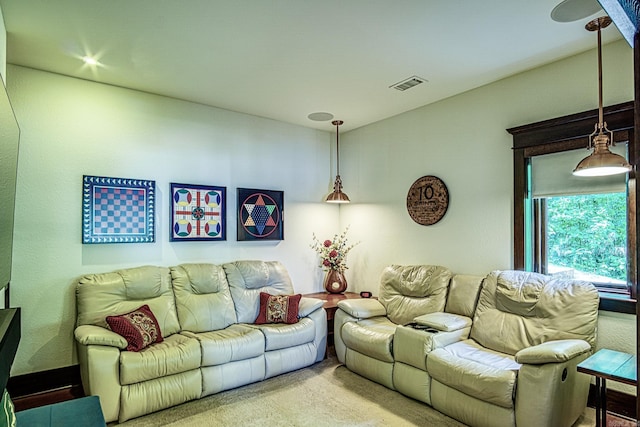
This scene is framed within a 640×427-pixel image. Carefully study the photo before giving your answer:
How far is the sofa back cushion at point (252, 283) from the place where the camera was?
3932mm

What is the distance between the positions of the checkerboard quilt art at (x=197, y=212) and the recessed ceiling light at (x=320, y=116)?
1.41 metres

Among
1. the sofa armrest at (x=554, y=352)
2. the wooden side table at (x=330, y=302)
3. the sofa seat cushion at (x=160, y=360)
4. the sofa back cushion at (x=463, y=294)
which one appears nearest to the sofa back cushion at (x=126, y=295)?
the sofa seat cushion at (x=160, y=360)

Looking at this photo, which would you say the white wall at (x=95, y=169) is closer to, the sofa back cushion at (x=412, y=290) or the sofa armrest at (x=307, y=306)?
the sofa armrest at (x=307, y=306)

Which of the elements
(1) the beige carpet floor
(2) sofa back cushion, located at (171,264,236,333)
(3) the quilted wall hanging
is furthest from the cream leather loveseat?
(3) the quilted wall hanging

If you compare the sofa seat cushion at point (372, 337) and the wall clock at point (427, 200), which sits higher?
the wall clock at point (427, 200)

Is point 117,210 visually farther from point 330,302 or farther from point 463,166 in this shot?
point 463,166

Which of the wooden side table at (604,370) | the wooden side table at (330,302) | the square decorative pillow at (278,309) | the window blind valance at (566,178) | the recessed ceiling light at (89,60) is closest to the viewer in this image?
the wooden side table at (604,370)

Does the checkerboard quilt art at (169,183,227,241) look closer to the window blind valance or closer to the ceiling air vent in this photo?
the ceiling air vent

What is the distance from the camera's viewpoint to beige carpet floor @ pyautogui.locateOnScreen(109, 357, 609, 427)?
108 inches

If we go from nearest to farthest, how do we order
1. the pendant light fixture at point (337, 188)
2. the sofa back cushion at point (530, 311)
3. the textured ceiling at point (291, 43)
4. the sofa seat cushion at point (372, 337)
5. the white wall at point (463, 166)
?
1. the textured ceiling at point (291, 43)
2. the sofa back cushion at point (530, 311)
3. the white wall at point (463, 166)
4. the sofa seat cushion at point (372, 337)
5. the pendant light fixture at point (337, 188)

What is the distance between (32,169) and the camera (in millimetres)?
3248

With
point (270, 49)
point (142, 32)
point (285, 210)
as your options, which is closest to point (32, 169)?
point (142, 32)

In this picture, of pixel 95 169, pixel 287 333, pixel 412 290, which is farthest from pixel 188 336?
pixel 412 290

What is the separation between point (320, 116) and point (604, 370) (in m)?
3.64
